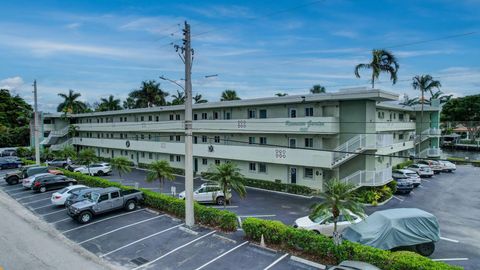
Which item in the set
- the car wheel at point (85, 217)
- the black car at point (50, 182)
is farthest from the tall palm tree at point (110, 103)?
the car wheel at point (85, 217)

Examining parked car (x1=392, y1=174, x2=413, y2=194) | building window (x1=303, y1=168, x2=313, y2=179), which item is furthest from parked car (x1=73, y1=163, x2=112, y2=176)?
parked car (x1=392, y1=174, x2=413, y2=194)

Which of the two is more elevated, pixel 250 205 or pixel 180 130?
pixel 180 130

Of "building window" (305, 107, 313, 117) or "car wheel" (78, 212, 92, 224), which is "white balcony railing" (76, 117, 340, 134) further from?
"car wheel" (78, 212, 92, 224)

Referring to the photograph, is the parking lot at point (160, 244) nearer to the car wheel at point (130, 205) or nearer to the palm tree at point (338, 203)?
the car wheel at point (130, 205)

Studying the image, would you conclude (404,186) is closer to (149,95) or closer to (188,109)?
(188,109)

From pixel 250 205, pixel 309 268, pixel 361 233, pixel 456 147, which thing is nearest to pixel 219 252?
pixel 309 268

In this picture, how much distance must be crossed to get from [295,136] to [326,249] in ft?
50.6

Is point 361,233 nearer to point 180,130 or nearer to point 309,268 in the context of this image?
point 309,268

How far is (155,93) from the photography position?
5700 cm

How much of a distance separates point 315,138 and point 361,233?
13.3m

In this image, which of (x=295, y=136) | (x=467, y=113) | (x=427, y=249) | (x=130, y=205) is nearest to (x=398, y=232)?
(x=427, y=249)

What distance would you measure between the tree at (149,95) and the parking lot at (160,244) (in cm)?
3854

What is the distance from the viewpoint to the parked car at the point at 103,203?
60.6ft

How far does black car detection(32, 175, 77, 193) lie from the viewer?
27.2 meters
